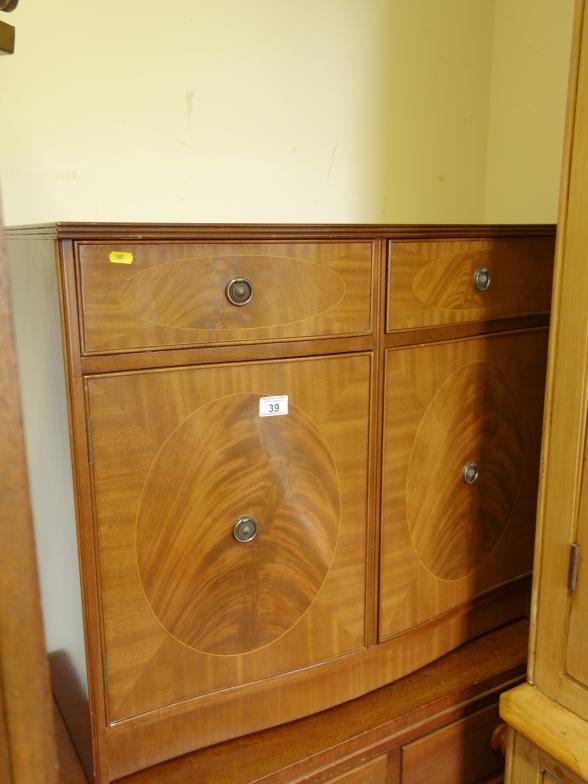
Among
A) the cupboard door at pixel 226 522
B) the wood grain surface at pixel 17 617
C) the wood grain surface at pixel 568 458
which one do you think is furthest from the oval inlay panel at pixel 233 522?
the wood grain surface at pixel 17 617

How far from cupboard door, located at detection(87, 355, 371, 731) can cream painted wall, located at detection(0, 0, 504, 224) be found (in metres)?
0.54

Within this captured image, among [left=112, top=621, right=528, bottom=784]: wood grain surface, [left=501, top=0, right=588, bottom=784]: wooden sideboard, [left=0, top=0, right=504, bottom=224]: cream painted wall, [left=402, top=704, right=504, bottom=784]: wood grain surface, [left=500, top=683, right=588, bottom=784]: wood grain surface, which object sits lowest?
[left=402, top=704, right=504, bottom=784]: wood grain surface

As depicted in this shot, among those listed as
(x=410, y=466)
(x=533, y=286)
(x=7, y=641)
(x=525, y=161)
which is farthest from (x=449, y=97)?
(x=7, y=641)

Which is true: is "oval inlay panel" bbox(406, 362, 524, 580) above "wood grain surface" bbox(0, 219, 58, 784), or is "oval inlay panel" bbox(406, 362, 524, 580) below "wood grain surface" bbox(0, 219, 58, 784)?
below

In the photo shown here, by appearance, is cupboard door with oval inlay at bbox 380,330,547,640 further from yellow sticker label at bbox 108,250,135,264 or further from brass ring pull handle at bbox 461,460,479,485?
yellow sticker label at bbox 108,250,135,264

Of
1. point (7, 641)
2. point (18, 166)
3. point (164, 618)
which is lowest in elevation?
point (164, 618)

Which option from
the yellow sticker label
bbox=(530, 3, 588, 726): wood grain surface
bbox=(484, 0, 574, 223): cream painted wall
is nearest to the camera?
the yellow sticker label

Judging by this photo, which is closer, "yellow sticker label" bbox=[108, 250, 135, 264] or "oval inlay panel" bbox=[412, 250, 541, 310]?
"yellow sticker label" bbox=[108, 250, 135, 264]

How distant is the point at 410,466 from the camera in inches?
45.8

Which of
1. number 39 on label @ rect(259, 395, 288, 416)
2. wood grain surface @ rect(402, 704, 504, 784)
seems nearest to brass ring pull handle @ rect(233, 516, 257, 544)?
number 39 on label @ rect(259, 395, 288, 416)

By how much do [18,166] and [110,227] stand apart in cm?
48

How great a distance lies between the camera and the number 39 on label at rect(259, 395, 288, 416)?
39.1 inches

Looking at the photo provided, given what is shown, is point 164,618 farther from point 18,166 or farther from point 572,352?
point 18,166

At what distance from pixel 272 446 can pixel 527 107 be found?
1164 mm
